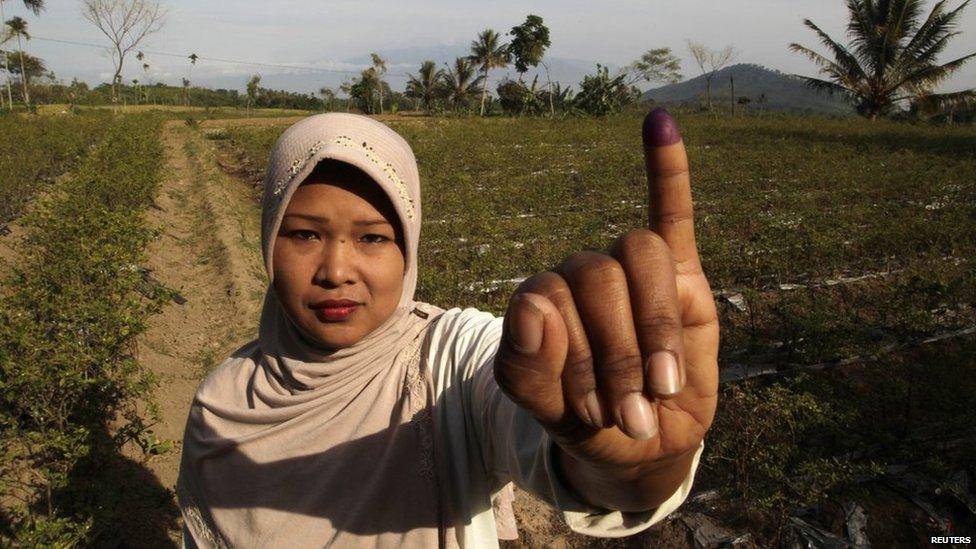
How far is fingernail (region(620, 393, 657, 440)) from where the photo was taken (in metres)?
0.58

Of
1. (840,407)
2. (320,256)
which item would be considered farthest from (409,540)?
(840,407)

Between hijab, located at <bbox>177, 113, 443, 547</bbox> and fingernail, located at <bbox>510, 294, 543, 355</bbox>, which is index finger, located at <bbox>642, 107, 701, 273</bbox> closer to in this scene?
fingernail, located at <bbox>510, 294, 543, 355</bbox>

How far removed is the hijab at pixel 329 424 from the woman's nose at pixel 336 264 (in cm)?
11

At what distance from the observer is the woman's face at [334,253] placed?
3.80 feet

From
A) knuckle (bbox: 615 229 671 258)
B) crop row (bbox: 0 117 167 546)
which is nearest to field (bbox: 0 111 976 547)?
crop row (bbox: 0 117 167 546)

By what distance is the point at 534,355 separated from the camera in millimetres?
591

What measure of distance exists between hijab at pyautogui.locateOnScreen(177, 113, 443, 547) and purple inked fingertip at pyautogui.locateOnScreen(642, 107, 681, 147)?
61 cm

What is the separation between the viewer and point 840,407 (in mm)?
3480

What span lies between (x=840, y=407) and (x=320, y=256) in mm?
3358

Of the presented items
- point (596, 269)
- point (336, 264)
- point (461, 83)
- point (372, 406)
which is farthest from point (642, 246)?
point (461, 83)

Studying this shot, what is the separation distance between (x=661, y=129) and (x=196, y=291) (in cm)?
631

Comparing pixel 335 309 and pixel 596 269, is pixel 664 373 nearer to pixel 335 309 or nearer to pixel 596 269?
pixel 596 269

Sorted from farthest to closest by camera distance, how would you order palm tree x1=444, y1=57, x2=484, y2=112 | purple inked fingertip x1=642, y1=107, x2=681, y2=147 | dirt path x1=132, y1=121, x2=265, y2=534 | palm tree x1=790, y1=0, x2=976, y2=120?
palm tree x1=444, y1=57, x2=484, y2=112 < palm tree x1=790, y1=0, x2=976, y2=120 < dirt path x1=132, y1=121, x2=265, y2=534 < purple inked fingertip x1=642, y1=107, x2=681, y2=147

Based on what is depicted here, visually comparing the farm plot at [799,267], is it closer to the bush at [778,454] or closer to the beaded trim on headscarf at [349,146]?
the bush at [778,454]
